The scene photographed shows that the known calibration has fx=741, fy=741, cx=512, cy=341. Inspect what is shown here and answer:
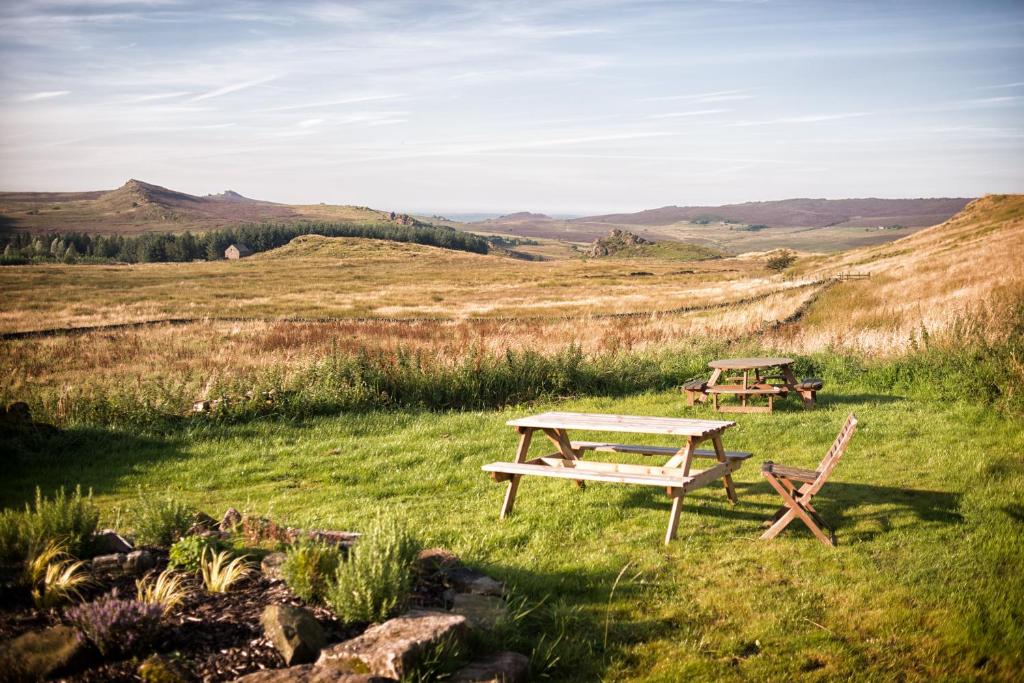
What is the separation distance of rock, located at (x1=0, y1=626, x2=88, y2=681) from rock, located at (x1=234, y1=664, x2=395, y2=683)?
0.87m

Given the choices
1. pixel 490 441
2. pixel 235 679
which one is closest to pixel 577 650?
pixel 235 679

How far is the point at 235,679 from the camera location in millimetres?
3988

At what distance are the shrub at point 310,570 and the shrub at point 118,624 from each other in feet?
2.77

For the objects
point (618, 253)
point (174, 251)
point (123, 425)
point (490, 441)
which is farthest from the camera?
point (618, 253)

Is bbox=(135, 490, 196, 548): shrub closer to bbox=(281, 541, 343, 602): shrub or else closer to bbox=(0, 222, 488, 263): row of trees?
bbox=(281, 541, 343, 602): shrub

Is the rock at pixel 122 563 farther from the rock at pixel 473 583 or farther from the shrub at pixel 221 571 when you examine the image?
the rock at pixel 473 583

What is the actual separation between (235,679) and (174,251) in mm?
146489

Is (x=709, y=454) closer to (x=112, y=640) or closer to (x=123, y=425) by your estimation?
(x=112, y=640)

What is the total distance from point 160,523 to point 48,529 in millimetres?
782

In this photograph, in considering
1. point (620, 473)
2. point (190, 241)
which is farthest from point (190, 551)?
point (190, 241)

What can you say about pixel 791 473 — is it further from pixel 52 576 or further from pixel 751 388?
pixel 751 388

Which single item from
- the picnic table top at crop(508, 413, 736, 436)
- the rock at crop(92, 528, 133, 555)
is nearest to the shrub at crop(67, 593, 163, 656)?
the rock at crop(92, 528, 133, 555)

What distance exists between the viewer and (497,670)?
4445 mm

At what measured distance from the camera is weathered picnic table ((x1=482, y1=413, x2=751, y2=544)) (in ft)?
23.0
